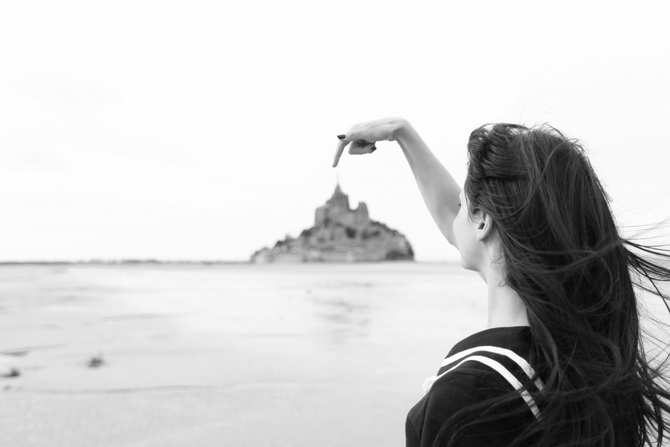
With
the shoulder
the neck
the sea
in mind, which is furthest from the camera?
the sea

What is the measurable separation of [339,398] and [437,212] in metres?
2.70

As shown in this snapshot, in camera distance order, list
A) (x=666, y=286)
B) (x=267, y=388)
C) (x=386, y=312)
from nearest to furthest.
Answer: (x=666, y=286)
(x=267, y=388)
(x=386, y=312)

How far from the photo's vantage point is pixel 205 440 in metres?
3.31

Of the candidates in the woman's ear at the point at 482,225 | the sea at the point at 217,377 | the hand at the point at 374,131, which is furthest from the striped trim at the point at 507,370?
the sea at the point at 217,377

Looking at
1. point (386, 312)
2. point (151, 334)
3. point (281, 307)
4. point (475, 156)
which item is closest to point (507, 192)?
point (475, 156)

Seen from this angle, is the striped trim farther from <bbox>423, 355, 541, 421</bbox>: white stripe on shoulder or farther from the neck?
the neck

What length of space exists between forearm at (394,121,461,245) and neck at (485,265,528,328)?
2.20ft

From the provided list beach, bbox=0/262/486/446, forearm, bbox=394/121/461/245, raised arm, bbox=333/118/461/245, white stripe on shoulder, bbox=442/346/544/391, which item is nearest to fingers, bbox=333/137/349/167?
raised arm, bbox=333/118/461/245

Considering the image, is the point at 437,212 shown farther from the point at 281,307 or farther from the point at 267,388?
the point at 281,307

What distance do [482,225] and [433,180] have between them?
2.23ft

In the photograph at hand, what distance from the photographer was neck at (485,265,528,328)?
1.19 metres

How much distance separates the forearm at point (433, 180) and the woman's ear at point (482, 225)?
620 millimetres

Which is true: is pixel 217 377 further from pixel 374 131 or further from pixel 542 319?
pixel 542 319

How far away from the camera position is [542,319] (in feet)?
3.69
